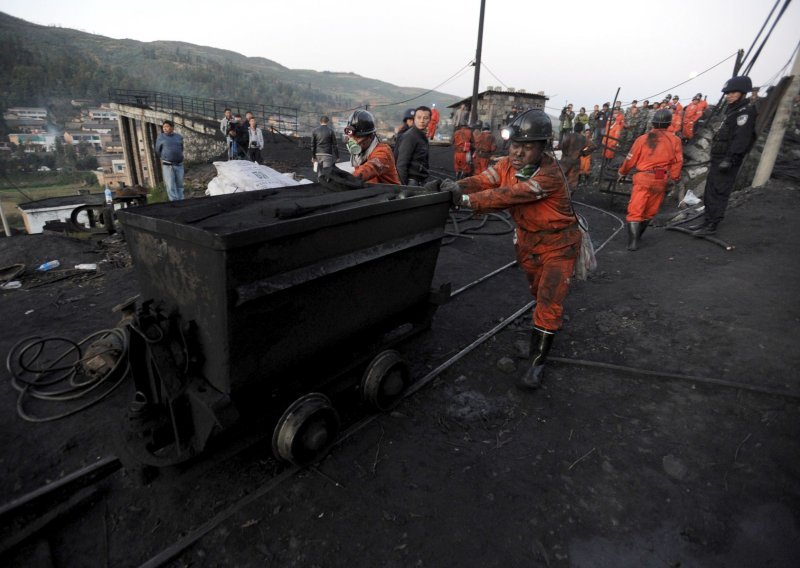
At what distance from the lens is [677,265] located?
597 centimetres

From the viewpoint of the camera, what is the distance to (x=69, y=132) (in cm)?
6419

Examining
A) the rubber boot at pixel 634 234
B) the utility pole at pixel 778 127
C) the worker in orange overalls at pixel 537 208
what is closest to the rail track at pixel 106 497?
the worker in orange overalls at pixel 537 208

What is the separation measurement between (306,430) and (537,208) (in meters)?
2.42

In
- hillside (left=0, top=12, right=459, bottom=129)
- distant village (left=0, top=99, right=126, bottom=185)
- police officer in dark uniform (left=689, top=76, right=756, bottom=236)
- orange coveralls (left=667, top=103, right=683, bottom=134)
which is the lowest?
distant village (left=0, top=99, right=126, bottom=185)

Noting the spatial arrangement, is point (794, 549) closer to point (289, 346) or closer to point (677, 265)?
point (289, 346)

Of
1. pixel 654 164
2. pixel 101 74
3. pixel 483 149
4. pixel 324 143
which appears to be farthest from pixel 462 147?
pixel 101 74

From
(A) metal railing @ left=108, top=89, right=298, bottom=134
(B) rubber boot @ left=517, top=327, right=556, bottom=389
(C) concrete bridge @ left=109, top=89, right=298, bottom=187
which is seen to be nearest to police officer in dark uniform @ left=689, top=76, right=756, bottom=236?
(B) rubber boot @ left=517, top=327, right=556, bottom=389

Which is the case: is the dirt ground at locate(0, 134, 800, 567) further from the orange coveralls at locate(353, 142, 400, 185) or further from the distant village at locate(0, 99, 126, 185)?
the distant village at locate(0, 99, 126, 185)

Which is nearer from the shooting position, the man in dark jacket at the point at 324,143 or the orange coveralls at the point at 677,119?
the man in dark jacket at the point at 324,143

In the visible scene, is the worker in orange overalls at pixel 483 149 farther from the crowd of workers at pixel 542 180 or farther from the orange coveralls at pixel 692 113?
the orange coveralls at pixel 692 113

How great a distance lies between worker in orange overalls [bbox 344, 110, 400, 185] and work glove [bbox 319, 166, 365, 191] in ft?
1.74

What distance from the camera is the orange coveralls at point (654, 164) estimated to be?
19.8 feet

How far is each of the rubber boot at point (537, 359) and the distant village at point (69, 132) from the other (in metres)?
62.6

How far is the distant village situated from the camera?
56781mm
